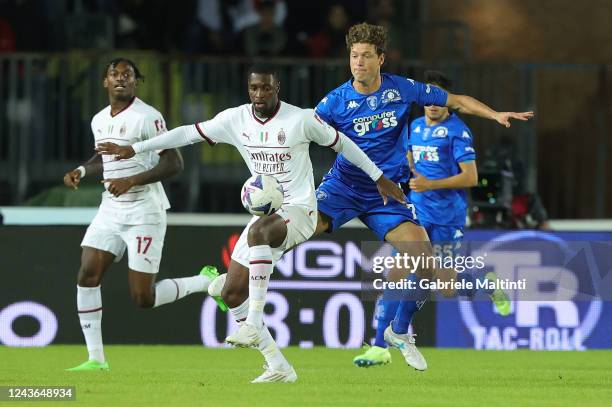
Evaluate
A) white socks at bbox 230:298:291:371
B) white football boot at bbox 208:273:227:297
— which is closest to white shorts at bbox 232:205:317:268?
white socks at bbox 230:298:291:371

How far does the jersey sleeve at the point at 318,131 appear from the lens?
9820 mm

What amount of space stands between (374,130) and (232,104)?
18.6ft

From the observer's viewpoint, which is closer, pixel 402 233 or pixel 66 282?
pixel 402 233

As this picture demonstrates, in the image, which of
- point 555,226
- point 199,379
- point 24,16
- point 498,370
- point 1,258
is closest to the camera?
point 199,379

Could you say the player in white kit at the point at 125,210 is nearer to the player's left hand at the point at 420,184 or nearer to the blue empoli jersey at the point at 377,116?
the blue empoli jersey at the point at 377,116

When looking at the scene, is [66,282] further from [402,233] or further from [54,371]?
[402,233]

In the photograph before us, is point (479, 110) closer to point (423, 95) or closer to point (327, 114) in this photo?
point (423, 95)

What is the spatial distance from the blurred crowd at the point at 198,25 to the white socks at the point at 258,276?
7.87m

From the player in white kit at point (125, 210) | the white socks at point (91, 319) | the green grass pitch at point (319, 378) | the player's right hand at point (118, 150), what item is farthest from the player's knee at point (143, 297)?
the player's right hand at point (118, 150)

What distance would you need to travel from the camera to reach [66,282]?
1366 cm

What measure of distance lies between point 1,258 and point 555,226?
5.41 m

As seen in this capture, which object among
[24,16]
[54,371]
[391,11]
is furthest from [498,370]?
[24,16]

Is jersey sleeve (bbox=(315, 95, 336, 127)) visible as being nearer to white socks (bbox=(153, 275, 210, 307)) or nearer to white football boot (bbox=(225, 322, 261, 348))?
white socks (bbox=(153, 275, 210, 307))

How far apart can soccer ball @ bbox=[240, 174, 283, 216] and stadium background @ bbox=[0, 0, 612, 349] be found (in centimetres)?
418
